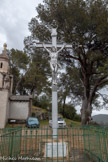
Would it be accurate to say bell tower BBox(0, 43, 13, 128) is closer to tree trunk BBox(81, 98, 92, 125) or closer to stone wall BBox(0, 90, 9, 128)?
stone wall BBox(0, 90, 9, 128)

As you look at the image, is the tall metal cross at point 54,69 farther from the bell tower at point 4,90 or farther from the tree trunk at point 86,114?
the bell tower at point 4,90

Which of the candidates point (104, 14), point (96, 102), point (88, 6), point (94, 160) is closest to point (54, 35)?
point (94, 160)

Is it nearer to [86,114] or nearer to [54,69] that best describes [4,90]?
[86,114]

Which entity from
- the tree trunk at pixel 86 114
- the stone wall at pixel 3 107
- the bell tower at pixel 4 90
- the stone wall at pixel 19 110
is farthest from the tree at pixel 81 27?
the stone wall at pixel 19 110

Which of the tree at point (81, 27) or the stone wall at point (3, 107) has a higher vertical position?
the tree at point (81, 27)

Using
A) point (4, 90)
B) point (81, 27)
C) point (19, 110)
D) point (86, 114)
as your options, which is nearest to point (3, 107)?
point (4, 90)

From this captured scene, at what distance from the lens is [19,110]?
1969cm

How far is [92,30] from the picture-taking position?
12.7 meters

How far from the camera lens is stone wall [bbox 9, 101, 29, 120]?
63.3ft

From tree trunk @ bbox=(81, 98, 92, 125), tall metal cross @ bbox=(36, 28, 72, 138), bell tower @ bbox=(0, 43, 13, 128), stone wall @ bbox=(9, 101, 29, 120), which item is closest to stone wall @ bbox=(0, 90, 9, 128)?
bell tower @ bbox=(0, 43, 13, 128)

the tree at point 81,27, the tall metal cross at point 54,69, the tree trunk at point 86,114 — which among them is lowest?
the tree trunk at point 86,114

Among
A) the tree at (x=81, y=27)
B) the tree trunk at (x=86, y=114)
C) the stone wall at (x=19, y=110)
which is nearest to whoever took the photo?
the tree at (x=81, y=27)

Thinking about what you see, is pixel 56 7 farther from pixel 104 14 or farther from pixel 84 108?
pixel 84 108

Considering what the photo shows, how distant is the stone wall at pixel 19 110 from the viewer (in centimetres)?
1928
